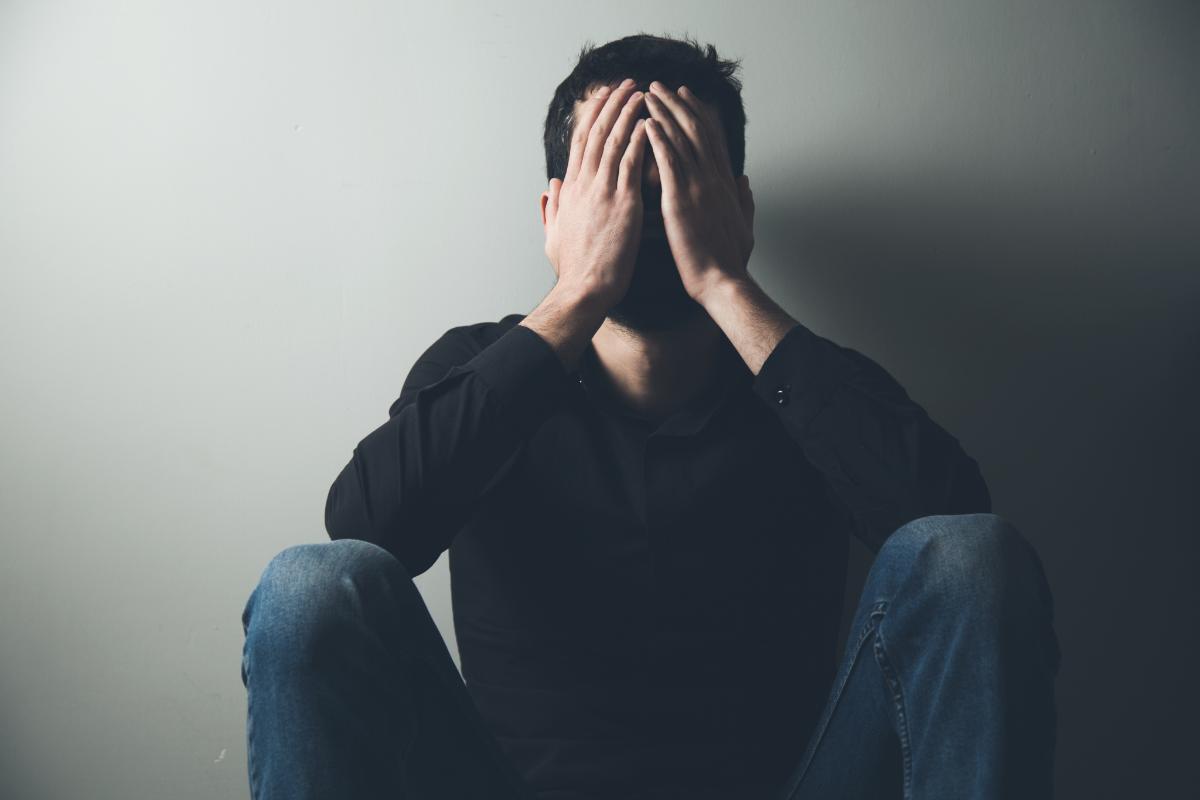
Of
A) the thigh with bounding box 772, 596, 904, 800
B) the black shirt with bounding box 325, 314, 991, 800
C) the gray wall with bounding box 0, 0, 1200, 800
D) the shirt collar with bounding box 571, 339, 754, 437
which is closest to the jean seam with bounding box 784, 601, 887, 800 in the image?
the thigh with bounding box 772, 596, 904, 800

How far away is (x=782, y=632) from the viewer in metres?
0.99

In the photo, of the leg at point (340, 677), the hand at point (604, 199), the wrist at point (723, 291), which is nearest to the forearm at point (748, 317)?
the wrist at point (723, 291)

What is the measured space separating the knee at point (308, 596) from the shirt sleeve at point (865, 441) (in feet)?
1.41

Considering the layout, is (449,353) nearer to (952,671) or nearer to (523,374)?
(523,374)

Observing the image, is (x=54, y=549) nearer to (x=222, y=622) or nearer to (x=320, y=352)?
(x=222, y=622)

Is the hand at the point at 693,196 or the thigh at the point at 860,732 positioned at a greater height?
the hand at the point at 693,196

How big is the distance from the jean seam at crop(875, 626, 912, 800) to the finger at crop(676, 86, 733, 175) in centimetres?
55

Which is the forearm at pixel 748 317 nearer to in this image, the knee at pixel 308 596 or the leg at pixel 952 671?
the leg at pixel 952 671

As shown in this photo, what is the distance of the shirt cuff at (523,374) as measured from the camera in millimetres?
862

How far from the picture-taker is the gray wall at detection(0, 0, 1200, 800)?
1.14m

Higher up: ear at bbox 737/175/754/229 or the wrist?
ear at bbox 737/175/754/229

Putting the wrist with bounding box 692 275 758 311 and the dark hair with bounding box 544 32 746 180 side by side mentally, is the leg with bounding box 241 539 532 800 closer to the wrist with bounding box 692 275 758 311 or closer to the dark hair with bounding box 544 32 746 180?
the wrist with bounding box 692 275 758 311

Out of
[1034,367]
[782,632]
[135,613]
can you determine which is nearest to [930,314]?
[1034,367]

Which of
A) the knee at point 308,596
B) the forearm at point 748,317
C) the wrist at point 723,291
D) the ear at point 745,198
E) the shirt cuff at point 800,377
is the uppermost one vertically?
the ear at point 745,198
